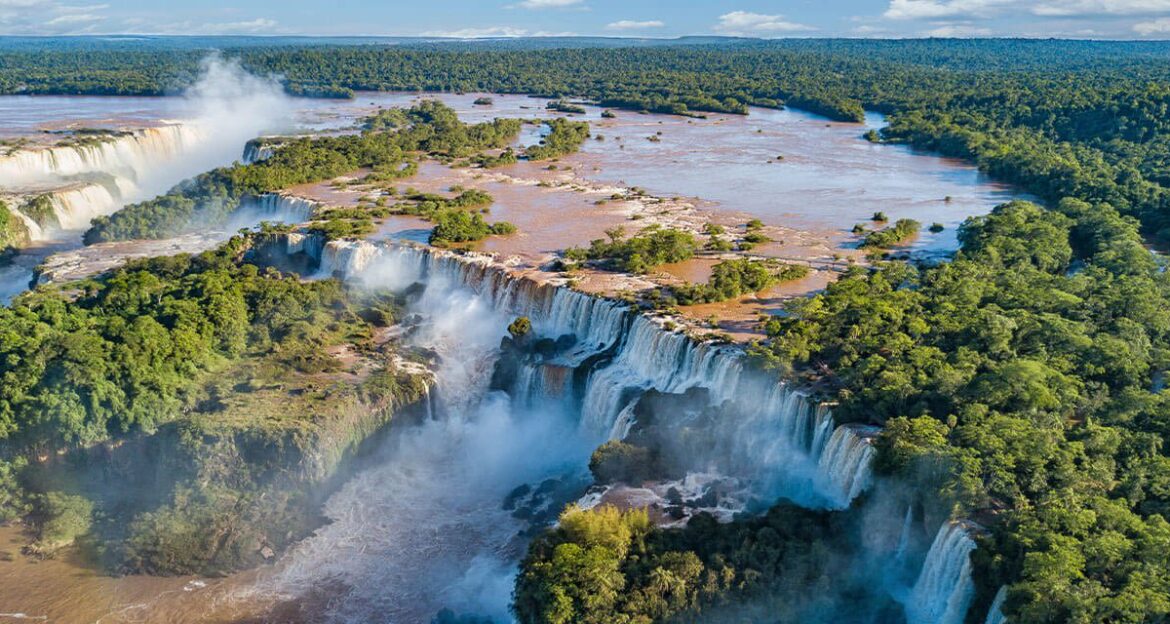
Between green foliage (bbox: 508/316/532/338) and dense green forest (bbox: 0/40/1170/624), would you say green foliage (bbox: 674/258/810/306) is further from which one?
green foliage (bbox: 508/316/532/338)

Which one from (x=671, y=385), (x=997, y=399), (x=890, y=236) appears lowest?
(x=671, y=385)

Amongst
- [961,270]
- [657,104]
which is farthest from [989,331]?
[657,104]

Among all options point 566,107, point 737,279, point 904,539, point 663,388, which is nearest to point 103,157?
point 566,107

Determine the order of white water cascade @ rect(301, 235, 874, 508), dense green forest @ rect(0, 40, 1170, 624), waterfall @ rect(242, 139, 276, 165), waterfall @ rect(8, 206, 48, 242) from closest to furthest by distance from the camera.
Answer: dense green forest @ rect(0, 40, 1170, 624), white water cascade @ rect(301, 235, 874, 508), waterfall @ rect(8, 206, 48, 242), waterfall @ rect(242, 139, 276, 165)

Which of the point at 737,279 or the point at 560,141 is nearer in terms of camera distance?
the point at 737,279

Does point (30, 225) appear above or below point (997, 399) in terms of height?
below

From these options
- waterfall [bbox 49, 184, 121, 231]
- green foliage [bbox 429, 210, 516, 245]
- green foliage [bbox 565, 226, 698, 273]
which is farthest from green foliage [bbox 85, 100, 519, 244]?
green foliage [bbox 565, 226, 698, 273]

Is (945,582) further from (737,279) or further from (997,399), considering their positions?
(737,279)

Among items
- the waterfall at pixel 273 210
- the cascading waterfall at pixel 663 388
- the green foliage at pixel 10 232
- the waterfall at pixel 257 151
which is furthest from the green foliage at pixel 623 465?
the waterfall at pixel 257 151
